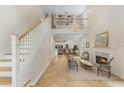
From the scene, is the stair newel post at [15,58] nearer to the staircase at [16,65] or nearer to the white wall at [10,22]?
the staircase at [16,65]

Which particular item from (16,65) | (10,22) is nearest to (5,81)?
(16,65)

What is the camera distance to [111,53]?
614cm

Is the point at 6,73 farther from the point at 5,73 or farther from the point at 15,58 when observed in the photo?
the point at 15,58

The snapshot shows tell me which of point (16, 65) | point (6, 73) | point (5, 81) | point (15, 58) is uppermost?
point (15, 58)

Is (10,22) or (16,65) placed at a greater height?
(10,22)

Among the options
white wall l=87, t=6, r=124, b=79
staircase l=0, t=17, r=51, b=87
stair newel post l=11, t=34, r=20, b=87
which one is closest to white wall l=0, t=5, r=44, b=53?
staircase l=0, t=17, r=51, b=87

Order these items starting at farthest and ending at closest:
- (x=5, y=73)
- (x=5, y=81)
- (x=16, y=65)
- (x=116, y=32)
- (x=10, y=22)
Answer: (x=116, y=32) < (x=10, y=22) < (x=5, y=73) < (x=5, y=81) < (x=16, y=65)

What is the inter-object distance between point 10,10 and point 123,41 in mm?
4282

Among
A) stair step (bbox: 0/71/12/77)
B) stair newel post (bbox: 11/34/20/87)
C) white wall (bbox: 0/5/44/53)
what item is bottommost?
stair step (bbox: 0/71/12/77)

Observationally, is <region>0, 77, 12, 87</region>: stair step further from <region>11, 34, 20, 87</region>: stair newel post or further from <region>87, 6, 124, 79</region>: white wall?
<region>87, 6, 124, 79</region>: white wall

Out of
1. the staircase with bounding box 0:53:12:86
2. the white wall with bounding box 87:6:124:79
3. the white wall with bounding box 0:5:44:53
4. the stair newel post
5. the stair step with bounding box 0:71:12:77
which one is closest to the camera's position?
the stair newel post

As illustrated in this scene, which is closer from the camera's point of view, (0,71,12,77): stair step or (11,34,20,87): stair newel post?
(11,34,20,87): stair newel post
